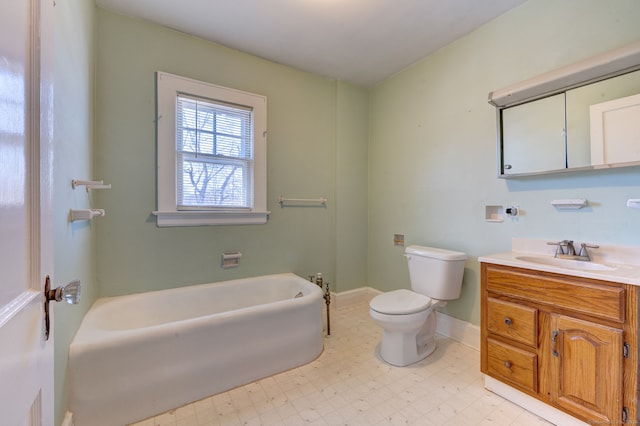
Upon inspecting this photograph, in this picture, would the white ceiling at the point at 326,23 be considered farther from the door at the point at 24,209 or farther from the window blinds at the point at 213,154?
the door at the point at 24,209

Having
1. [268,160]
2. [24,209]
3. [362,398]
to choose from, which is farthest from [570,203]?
[24,209]

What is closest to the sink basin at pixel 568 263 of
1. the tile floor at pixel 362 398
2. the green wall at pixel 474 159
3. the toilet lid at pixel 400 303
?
the green wall at pixel 474 159

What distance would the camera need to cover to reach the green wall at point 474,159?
1.59 meters

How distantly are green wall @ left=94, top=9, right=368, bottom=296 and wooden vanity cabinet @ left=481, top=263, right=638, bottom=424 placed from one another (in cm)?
162

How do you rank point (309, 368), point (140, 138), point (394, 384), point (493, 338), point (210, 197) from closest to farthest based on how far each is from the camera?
point (493, 338)
point (394, 384)
point (309, 368)
point (140, 138)
point (210, 197)

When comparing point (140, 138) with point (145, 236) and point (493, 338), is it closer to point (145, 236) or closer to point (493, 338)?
point (145, 236)

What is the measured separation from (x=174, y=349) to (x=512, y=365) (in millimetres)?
1912

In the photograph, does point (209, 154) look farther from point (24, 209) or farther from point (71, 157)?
point (24, 209)

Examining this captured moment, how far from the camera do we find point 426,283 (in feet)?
7.23

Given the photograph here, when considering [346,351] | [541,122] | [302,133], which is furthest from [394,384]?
[302,133]

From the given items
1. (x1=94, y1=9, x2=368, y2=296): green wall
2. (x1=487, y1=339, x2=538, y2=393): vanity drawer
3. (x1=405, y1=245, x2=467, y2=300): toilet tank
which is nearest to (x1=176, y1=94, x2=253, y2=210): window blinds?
(x1=94, y1=9, x2=368, y2=296): green wall

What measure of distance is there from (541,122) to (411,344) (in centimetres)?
174

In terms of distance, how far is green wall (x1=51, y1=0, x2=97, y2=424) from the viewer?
3.82 ft

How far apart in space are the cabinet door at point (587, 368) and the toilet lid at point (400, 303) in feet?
2.33
